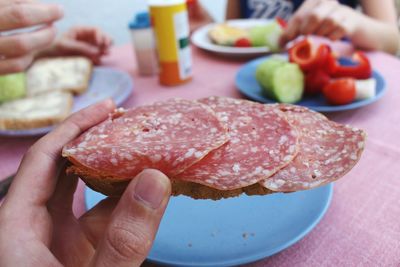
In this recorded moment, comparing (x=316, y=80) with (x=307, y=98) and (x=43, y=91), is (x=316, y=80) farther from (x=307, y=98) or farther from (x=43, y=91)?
(x=43, y=91)

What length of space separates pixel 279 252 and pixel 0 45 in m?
1.04

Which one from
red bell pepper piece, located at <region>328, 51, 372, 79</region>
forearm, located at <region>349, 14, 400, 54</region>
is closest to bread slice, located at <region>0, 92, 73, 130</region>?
red bell pepper piece, located at <region>328, 51, 372, 79</region>

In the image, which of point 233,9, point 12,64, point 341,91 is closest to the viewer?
point 12,64

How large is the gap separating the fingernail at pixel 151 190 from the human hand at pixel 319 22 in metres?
1.31

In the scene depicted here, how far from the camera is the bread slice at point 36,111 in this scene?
131 cm

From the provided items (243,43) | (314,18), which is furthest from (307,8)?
(243,43)

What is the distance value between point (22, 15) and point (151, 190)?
807 millimetres

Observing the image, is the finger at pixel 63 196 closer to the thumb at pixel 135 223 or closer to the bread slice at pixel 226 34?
the thumb at pixel 135 223

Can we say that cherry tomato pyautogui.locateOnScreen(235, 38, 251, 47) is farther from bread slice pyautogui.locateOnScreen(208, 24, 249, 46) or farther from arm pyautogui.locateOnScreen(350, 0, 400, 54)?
arm pyautogui.locateOnScreen(350, 0, 400, 54)

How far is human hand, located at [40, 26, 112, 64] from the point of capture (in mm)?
1924

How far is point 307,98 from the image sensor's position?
1462 mm

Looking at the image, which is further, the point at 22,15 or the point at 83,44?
the point at 83,44

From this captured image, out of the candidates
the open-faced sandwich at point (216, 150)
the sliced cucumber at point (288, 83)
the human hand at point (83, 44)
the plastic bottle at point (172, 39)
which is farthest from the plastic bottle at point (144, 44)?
the open-faced sandwich at point (216, 150)

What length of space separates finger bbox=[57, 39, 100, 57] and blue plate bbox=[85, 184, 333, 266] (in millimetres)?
1166
